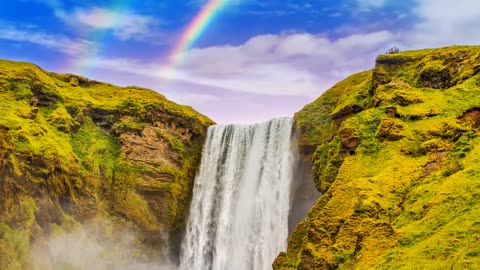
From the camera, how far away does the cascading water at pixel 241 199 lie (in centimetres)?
4103

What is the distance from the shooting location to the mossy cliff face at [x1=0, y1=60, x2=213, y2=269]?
3559 centimetres

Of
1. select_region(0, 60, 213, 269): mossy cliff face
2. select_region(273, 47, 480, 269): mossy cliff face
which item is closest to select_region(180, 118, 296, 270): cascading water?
select_region(0, 60, 213, 269): mossy cliff face

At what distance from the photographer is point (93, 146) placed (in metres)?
47.5

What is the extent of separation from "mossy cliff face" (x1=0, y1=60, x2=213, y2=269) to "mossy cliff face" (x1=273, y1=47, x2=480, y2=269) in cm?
2364

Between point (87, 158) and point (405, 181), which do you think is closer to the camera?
point (405, 181)

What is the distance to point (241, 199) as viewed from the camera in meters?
45.2

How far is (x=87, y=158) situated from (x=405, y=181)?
3565 cm

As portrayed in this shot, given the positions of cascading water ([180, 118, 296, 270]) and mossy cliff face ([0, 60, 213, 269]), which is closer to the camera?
mossy cliff face ([0, 60, 213, 269])

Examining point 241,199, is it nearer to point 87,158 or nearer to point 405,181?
point 87,158

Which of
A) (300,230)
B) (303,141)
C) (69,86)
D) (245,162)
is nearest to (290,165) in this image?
(303,141)

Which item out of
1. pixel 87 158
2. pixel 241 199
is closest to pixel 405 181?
pixel 241 199

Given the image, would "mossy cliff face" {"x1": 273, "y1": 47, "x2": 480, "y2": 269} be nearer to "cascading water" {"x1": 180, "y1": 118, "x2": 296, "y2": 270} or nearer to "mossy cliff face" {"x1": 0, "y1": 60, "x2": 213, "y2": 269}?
"cascading water" {"x1": 180, "y1": 118, "x2": 296, "y2": 270}

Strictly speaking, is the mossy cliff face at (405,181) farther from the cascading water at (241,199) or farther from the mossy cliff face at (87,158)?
the mossy cliff face at (87,158)

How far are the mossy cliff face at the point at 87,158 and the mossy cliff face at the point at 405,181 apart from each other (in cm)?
2364
